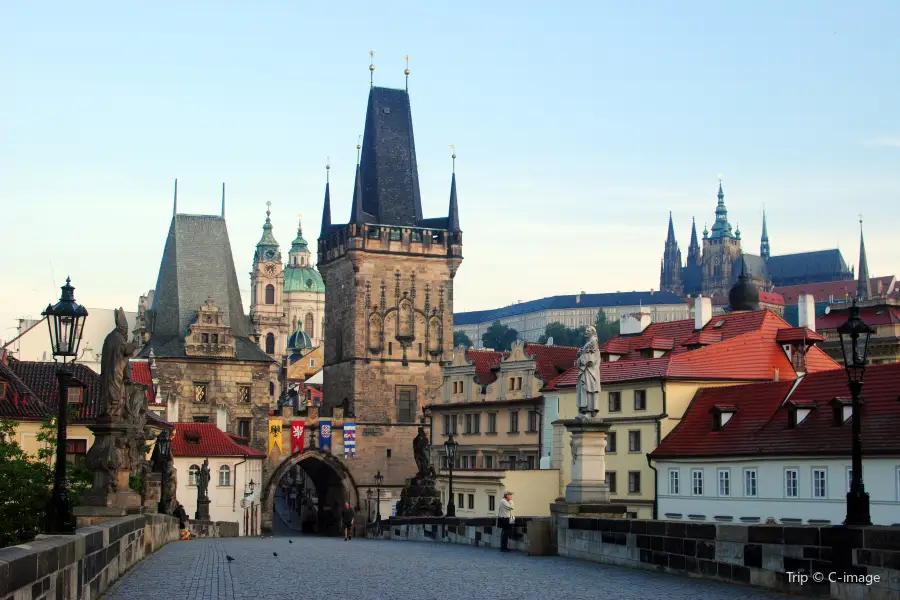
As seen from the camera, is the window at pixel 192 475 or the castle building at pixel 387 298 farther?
the castle building at pixel 387 298

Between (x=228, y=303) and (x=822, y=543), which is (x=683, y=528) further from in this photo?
(x=228, y=303)

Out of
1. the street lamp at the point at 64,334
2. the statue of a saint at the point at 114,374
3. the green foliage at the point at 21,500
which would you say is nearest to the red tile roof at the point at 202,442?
the green foliage at the point at 21,500

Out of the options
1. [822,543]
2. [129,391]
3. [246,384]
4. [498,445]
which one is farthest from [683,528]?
[246,384]

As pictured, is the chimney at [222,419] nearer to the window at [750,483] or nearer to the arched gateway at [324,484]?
the arched gateway at [324,484]

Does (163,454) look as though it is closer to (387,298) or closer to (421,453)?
(421,453)

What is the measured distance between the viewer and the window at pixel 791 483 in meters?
44.4

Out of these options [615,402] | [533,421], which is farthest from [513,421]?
[615,402]

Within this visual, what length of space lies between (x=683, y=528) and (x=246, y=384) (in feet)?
225

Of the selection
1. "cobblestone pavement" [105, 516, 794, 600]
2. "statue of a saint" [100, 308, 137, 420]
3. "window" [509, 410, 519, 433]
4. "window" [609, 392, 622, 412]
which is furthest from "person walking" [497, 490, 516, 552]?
"window" [509, 410, 519, 433]

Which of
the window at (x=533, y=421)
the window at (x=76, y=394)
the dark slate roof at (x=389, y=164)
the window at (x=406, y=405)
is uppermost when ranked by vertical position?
the dark slate roof at (x=389, y=164)

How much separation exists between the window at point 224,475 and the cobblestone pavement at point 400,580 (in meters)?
47.8

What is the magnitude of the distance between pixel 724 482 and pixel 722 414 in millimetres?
3293

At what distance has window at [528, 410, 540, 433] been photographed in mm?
69637

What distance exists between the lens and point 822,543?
1570cm
